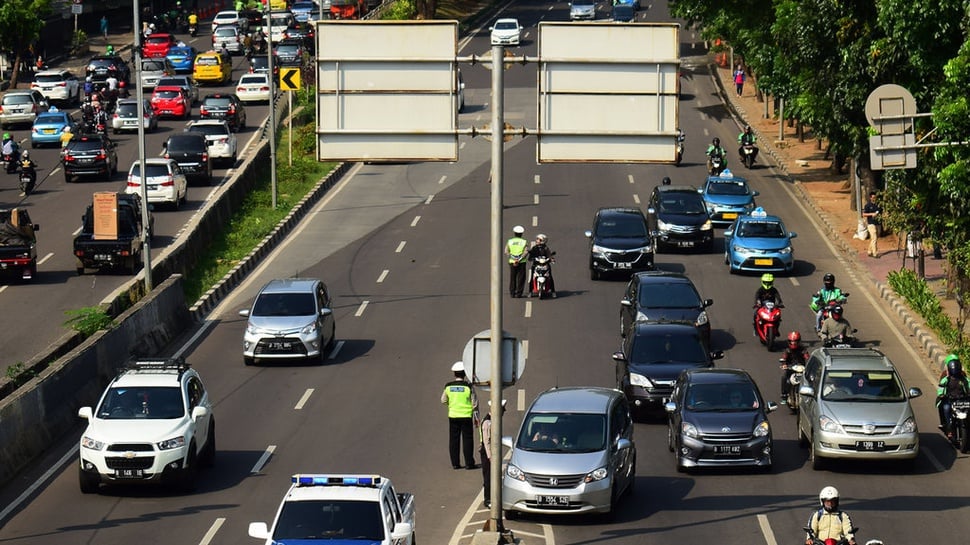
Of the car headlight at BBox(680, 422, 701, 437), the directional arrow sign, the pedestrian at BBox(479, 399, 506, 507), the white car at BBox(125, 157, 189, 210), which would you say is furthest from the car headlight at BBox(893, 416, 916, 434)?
the directional arrow sign

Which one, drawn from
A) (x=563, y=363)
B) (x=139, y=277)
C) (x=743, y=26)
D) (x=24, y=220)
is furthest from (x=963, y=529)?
(x=743, y=26)

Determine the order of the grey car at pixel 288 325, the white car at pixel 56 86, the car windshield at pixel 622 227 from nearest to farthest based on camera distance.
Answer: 1. the grey car at pixel 288 325
2. the car windshield at pixel 622 227
3. the white car at pixel 56 86

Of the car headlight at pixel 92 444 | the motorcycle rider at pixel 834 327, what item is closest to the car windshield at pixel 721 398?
the motorcycle rider at pixel 834 327

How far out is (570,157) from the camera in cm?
2233

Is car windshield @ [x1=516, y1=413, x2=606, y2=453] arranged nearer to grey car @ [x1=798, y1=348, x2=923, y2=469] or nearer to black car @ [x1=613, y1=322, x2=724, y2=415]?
grey car @ [x1=798, y1=348, x2=923, y2=469]

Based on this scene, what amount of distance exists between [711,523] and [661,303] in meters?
12.7

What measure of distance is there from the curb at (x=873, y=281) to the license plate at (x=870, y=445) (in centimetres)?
819

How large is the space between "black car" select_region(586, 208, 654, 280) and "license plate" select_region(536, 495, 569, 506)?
64.5 ft

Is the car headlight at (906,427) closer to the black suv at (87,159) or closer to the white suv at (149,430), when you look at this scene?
the white suv at (149,430)

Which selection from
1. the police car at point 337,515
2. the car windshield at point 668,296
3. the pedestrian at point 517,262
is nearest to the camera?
the police car at point 337,515

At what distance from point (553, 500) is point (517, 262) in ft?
58.8

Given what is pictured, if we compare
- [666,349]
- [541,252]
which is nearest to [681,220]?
[541,252]

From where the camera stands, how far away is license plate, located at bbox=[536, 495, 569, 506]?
2333cm

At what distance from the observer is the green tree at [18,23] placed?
79688 mm
